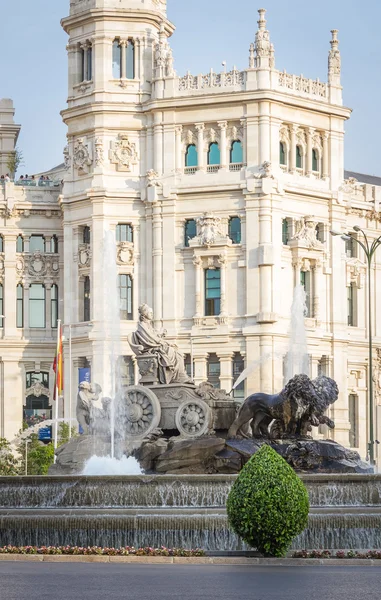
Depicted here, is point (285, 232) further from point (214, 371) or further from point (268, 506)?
point (268, 506)

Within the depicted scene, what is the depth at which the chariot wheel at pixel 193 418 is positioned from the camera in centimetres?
4803

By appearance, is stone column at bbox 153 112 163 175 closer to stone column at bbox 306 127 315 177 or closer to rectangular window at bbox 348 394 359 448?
stone column at bbox 306 127 315 177

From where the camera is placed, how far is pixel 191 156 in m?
104

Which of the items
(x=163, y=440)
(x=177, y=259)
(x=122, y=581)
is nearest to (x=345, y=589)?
(x=122, y=581)

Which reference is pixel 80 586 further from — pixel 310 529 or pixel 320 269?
Result: pixel 320 269

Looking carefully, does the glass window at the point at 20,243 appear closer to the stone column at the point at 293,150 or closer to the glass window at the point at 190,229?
the glass window at the point at 190,229

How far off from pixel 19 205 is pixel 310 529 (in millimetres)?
73577

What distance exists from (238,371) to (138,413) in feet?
171

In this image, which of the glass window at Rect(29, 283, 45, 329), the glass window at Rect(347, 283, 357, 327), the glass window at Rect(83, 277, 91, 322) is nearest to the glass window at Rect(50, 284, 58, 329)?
the glass window at Rect(29, 283, 45, 329)

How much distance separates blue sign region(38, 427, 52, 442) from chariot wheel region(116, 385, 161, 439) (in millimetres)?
53951

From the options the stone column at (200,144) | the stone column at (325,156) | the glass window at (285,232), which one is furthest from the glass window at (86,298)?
the stone column at (325,156)

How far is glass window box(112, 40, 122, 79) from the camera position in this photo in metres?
105

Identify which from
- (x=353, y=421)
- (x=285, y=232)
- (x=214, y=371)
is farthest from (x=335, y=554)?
(x=353, y=421)

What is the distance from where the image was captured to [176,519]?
122 feet
